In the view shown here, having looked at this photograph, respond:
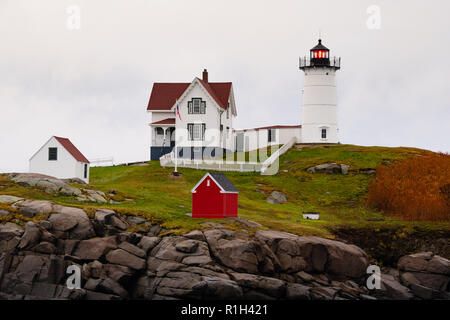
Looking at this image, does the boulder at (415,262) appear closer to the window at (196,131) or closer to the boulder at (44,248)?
the boulder at (44,248)

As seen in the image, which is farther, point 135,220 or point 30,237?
point 135,220

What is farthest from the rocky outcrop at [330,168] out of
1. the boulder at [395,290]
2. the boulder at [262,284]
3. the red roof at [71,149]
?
the boulder at [262,284]

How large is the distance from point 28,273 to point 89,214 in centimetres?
515

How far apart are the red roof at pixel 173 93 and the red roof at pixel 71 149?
18790 millimetres

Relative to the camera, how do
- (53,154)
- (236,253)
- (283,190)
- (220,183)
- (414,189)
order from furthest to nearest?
(283,190)
(53,154)
(414,189)
(220,183)
(236,253)

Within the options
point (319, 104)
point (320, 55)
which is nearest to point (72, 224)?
point (319, 104)

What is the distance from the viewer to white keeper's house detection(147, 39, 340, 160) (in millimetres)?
66438

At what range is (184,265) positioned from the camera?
31.5 metres

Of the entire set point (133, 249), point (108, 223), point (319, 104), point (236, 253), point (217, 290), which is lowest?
point (217, 290)

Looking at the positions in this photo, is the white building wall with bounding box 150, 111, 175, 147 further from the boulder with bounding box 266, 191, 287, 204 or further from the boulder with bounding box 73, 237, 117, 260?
the boulder with bounding box 73, 237, 117, 260

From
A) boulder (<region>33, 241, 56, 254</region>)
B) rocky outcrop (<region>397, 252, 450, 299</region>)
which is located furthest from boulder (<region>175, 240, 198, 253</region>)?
rocky outcrop (<region>397, 252, 450, 299</region>)

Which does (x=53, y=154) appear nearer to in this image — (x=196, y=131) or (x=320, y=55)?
(x=196, y=131)

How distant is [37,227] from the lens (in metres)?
32.0

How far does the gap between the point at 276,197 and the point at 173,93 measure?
25.0m
